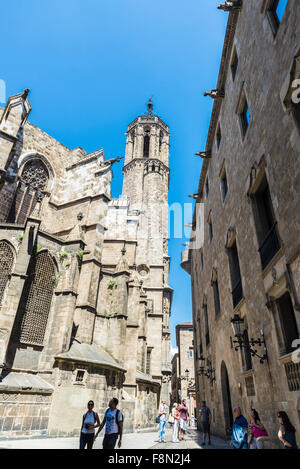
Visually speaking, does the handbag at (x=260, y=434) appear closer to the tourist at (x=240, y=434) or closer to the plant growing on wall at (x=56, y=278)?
the tourist at (x=240, y=434)

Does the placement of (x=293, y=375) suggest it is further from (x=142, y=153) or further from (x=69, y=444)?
(x=142, y=153)

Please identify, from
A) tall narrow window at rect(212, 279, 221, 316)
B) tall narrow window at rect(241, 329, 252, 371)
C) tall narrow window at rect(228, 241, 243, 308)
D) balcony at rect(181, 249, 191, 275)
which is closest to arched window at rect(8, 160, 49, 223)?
tall narrow window at rect(212, 279, 221, 316)

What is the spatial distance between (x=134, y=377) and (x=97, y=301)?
5.24m

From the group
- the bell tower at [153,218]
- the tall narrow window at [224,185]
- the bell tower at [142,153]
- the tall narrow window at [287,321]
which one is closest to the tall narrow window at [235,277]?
the tall narrow window at [224,185]

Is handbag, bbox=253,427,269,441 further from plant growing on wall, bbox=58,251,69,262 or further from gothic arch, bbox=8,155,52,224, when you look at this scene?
gothic arch, bbox=8,155,52,224

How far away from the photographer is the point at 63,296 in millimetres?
13602

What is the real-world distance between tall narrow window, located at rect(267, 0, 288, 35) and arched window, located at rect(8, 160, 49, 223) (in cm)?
1664

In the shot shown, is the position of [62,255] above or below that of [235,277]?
above

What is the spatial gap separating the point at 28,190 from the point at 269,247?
17.3 metres

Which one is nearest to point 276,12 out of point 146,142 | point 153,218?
point 153,218

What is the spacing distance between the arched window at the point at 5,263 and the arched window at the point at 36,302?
2.82 feet

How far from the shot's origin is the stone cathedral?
446 inches

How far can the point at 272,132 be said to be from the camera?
23.0 ft

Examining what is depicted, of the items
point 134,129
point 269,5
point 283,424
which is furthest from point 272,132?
point 134,129
